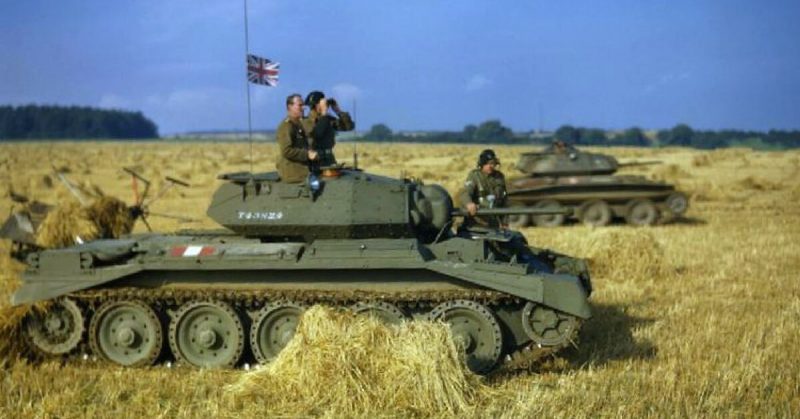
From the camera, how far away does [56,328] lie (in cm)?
1043

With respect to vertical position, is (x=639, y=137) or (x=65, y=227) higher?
(x=639, y=137)

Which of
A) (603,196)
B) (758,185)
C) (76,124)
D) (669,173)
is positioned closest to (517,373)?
(603,196)

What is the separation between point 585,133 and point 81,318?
75.8 metres

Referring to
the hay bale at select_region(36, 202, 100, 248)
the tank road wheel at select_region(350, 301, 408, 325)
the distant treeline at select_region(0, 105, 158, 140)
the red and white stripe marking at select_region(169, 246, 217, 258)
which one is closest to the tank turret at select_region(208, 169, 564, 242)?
the red and white stripe marking at select_region(169, 246, 217, 258)

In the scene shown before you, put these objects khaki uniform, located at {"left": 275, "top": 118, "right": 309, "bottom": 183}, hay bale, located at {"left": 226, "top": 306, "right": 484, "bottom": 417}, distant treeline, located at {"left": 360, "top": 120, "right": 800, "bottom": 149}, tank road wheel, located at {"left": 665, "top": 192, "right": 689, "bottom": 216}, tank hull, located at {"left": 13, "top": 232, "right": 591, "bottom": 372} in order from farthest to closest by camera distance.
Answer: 1. distant treeline, located at {"left": 360, "top": 120, "right": 800, "bottom": 149}
2. tank road wheel, located at {"left": 665, "top": 192, "right": 689, "bottom": 216}
3. khaki uniform, located at {"left": 275, "top": 118, "right": 309, "bottom": 183}
4. tank hull, located at {"left": 13, "top": 232, "right": 591, "bottom": 372}
5. hay bale, located at {"left": 226, "top": 306, "right": 484, "bottom": 417}

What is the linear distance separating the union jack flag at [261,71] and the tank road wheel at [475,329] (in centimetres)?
417

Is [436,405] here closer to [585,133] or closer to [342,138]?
[342,138]

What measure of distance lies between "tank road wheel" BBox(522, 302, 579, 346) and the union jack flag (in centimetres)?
477

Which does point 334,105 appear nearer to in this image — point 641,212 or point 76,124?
point 641,212

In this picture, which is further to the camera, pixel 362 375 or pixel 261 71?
pixel 261 71

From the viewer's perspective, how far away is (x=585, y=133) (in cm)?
8275

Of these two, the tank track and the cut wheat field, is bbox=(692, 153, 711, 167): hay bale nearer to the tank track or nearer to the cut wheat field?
the cut wheat field

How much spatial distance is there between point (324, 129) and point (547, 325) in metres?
3.58

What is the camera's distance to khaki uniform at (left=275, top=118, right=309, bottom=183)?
10.5 m
